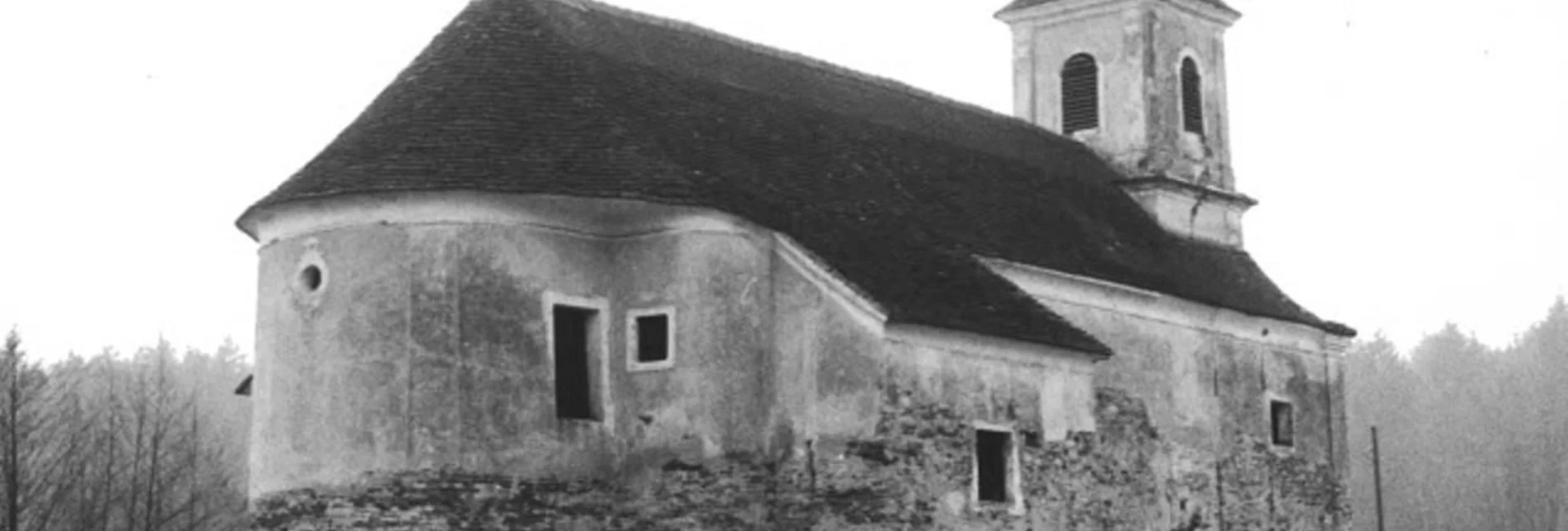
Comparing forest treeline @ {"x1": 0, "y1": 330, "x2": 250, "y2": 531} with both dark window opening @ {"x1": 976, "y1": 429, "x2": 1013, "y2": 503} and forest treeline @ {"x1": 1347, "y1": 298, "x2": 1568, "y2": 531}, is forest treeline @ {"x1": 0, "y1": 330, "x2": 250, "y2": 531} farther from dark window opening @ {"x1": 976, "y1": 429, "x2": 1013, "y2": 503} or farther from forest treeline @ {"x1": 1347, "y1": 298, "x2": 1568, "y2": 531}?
forest treeline @ {"x1": 1347, "y1": 298, "x2": 1568, "y2": 531}

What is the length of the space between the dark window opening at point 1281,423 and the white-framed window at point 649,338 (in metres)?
12.3

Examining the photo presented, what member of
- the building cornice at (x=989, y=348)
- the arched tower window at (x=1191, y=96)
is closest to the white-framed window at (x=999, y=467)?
the building cornice at (x=989, y=348)

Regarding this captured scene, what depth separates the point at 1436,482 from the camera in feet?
237

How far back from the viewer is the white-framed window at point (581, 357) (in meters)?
25.3

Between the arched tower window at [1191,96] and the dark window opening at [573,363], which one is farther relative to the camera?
the arched tower window at [1191,96]

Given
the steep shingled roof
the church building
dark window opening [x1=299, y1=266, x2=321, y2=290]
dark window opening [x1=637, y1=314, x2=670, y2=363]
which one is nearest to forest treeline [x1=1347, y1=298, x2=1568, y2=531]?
the steep shingled roof

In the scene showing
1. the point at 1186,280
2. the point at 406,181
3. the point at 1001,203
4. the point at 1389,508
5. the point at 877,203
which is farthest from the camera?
the point at 1389,508

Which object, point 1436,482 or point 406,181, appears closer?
point 406,181

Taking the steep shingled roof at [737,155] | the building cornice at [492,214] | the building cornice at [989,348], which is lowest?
the building cornice at [989,348]

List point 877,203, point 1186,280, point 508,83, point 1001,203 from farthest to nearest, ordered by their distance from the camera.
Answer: point 1186,280, point 1001,203, point 877,203, point 508,83

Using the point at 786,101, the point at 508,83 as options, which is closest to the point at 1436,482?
the point at 786,101

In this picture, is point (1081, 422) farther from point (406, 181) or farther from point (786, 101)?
point (406, 181)

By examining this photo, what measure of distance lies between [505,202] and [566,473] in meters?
2.76

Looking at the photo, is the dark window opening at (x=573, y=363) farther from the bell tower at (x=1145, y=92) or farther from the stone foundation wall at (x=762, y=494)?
the bell tower at (x=1145, y=92)
